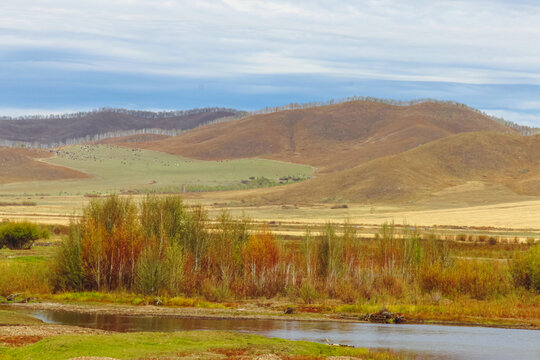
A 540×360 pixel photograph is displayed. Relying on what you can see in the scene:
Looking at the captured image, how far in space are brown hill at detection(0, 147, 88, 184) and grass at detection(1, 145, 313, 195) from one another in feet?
15.8

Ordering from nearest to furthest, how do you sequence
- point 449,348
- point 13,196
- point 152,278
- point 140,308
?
point 449,348
point 140,308
point 152,278
point 13,196

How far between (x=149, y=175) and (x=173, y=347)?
156762 millimetres

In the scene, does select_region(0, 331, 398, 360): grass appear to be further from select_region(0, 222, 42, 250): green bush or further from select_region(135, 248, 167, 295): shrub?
select_region(0, 222, 42, 250): green bush

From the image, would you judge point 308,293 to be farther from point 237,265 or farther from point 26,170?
point 26,170

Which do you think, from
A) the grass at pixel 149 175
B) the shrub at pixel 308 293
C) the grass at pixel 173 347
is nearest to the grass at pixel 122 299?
Result: the shrub at pixel 308 293

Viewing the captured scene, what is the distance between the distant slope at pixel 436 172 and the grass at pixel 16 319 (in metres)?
102

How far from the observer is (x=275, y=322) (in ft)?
97.7

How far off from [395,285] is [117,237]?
1326cm

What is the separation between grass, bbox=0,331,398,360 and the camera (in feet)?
65.6

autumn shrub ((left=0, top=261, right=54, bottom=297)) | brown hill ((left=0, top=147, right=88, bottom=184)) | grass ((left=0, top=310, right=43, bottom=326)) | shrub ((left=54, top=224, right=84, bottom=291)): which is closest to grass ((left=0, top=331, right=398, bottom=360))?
grass ((left=0, top=310, right=43, bottom=326))

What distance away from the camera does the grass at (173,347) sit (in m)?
20.0

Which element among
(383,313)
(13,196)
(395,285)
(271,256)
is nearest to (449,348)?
(383,313)

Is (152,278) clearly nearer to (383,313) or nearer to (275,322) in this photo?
(275,322)

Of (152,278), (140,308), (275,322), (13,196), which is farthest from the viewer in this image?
(13,196)
